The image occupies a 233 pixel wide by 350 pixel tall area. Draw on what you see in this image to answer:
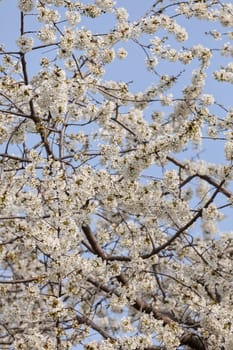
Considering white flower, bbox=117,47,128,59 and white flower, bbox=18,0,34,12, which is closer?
white flower, bbox=18,0,34,12

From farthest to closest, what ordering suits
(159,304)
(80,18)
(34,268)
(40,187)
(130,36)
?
(34,268), (159,304), (130,36), (80,18), (40,187)

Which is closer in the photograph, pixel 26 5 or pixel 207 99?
pixel 26 5

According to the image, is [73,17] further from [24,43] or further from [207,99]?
[207,99]

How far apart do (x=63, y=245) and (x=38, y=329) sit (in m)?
1.07

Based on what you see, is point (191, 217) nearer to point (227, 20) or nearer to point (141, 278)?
point (141, 278)

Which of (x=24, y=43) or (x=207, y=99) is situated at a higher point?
(x=207, y=99)

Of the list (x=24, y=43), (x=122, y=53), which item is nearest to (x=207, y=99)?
(x=122, y=53)

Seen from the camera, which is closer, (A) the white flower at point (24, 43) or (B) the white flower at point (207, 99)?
(A) the white flower at point (24, 43)

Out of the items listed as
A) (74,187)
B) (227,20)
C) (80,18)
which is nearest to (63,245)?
(74,187)

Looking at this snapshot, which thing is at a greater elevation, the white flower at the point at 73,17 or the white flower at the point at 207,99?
the white flower at the point at 73,17

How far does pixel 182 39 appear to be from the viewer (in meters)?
7.32

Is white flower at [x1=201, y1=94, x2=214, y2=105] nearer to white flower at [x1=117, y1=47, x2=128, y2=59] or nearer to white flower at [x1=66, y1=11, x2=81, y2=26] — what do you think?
white flower at [x1=117, y1=47, x2=128, y2=59]

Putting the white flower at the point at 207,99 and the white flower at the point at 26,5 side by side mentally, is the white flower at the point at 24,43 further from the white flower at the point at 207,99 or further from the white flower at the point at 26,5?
the white flower at the point at 207,99

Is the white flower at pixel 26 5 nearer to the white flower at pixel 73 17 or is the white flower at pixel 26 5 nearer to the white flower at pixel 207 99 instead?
the white flower at pixel 73 17
